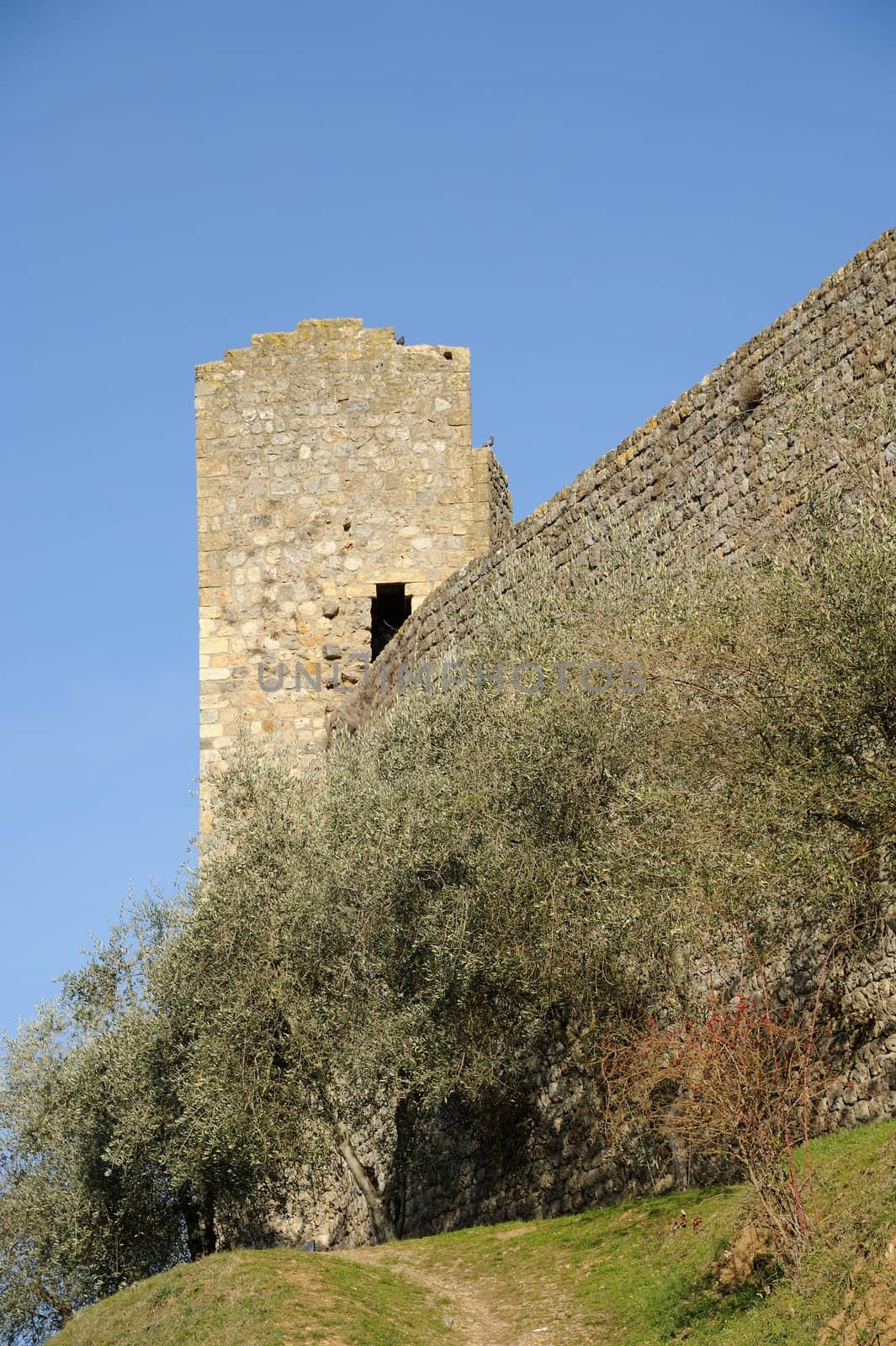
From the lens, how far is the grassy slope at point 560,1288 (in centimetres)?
780

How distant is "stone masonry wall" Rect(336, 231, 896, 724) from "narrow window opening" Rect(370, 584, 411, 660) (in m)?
3.91

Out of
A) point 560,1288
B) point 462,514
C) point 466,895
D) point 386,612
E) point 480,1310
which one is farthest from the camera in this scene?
point 386,612

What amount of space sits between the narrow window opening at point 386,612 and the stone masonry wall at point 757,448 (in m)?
3.91

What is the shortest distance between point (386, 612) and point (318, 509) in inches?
62.1

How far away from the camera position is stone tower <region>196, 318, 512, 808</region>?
20125mm

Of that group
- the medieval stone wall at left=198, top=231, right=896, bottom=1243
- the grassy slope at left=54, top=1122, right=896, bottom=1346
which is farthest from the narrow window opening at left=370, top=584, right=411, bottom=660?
the grassy slope at left=54, top=1122, right=896, bottom=1346

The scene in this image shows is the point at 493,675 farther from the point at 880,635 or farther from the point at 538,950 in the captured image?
the point at 880,635

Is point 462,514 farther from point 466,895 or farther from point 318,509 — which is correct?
point 466,895

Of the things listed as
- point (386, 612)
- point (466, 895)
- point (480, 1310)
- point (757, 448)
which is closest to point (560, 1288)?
point (480, 1310)

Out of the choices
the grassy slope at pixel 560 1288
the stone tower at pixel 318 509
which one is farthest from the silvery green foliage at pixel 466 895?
the stone tower at pixel 318 509

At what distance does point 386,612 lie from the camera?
20.9 m

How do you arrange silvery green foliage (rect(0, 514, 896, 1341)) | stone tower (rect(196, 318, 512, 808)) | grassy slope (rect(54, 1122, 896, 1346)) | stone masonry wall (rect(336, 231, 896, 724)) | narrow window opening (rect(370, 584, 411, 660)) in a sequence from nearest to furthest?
grassy slope (rect(54, 1122, 896, 1346)) → silvery green foliage (rect(0, 514, 896, 1341)) → stone masonry wall (rect(336, 231, 896, 724)) → stone tower (rect(196, 318, 512, 808)) → narrow window opening (rect(370, 584, 411, 660))

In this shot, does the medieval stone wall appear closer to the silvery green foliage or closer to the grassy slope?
the silvery green foliage

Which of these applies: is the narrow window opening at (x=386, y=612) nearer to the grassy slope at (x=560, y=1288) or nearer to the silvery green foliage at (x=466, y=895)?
the silvery green foliage at (x=466, y=895)
